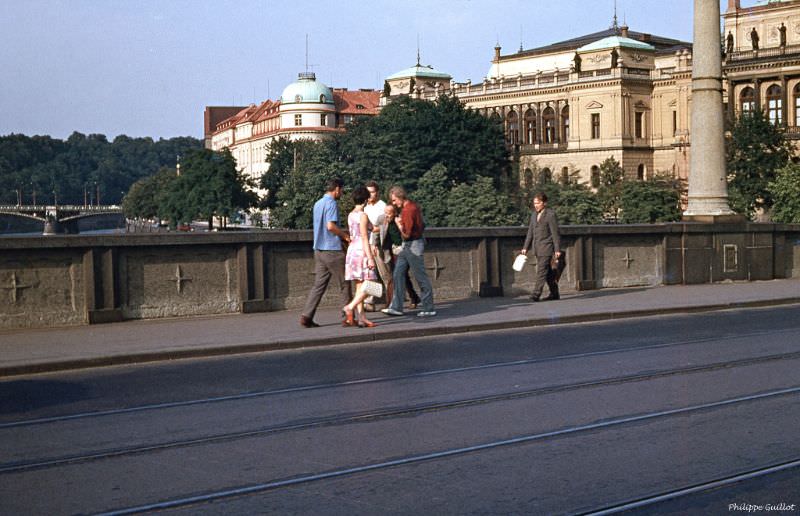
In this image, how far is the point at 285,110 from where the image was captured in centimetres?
18025

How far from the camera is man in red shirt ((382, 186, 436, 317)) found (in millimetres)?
17656

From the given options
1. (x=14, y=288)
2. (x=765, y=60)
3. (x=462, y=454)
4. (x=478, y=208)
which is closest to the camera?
(x=462, y=454)

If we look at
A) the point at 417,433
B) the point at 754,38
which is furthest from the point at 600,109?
the point at 417,433

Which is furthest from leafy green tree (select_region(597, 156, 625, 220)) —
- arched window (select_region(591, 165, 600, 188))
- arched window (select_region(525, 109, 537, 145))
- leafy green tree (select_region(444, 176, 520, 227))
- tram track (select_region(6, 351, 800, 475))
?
tram track (select_region(6, 351, 800, 475))

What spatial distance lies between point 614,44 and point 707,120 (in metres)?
112

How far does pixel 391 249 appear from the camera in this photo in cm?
1880

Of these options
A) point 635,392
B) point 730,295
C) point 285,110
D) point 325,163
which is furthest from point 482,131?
point 635,392

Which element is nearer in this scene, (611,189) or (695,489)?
(695,489)

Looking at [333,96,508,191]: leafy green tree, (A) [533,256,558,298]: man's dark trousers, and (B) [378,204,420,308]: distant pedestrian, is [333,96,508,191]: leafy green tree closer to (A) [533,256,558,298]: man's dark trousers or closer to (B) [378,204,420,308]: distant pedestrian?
(A) [533,256,558,298]: man's dark trousers

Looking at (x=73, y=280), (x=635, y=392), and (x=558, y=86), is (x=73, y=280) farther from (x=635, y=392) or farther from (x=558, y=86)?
(x=558, y=86)

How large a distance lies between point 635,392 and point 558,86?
125 m

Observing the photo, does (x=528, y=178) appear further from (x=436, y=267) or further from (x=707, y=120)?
(x=436, y=267)

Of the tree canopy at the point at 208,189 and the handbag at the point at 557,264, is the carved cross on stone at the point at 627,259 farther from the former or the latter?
the tree canopy at the point at 208,189

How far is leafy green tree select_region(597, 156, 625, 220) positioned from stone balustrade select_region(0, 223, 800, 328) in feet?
251
